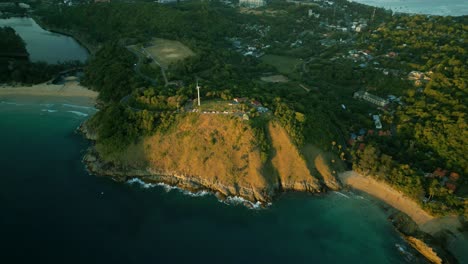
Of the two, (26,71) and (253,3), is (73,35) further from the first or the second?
(253,3)

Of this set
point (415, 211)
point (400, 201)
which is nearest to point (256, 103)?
point (400, 201)

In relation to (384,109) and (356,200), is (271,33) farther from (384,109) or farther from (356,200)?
(356,200)

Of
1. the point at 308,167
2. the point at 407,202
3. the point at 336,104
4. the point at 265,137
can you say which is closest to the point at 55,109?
the point at 265,137

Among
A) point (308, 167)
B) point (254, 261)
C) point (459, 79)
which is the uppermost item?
point (459, 79)

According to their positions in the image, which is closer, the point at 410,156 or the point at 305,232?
the point at 305,232

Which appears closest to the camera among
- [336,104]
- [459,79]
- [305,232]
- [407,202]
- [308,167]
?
[305,232]

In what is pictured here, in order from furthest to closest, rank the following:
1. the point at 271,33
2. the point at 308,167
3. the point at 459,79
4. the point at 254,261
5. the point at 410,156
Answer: the point at 271,33 < the point at 459,79 < the point at 410,156 < the point at 308,167 < the point at 254,261

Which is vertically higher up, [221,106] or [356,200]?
[221,106]

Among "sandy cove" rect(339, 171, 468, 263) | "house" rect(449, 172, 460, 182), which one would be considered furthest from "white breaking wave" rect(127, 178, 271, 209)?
"house" rect(449, 172, 460, 182)

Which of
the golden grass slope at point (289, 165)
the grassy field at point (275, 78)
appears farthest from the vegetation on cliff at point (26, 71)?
the golden grass slope at point (289, 165)
